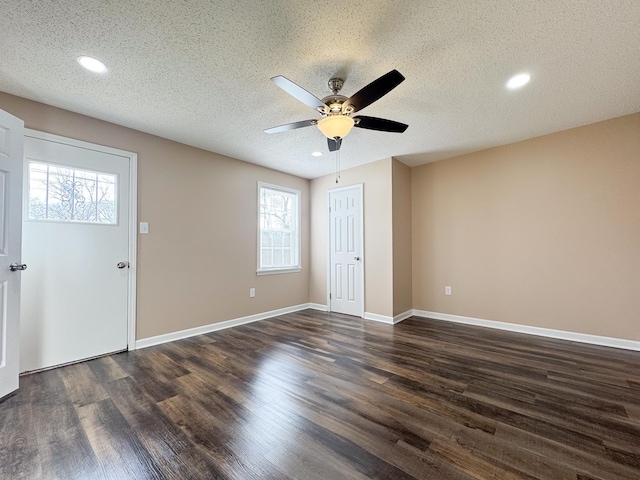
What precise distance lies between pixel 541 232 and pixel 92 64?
4764 millimetres

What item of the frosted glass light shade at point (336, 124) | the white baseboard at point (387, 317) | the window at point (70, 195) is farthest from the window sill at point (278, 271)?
the frosted glass light shade at point (336, 124)

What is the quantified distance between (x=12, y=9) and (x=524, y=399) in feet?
13.1

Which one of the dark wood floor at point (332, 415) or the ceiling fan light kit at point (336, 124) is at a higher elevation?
the ceiling fan light kit at point (336, 124)

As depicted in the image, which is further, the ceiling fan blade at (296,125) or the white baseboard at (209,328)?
the white baseboard at (209,328)

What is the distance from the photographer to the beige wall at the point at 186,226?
9.46ft

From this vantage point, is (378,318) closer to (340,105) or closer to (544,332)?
(544,332)

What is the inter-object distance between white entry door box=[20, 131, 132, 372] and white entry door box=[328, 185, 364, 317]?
9.60 ft

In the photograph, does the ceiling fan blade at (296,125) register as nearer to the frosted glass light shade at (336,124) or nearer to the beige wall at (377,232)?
the frosted glass light shade at (336,124)

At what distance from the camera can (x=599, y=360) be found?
2.57 m

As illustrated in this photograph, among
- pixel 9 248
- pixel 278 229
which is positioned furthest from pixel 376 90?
pixel 278 229

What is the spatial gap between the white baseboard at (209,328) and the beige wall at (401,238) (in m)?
1.78

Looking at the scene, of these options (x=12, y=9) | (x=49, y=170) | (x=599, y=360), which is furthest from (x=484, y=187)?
(x=49, y=170)

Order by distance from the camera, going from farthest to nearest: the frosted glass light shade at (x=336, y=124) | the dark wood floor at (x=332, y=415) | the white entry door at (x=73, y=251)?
the white entry door at (x=73, y=251), the frosted glass light shade at (x=336, y=124), the dark wood floor at (x=332, y=415)

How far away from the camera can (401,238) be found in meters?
4.23
